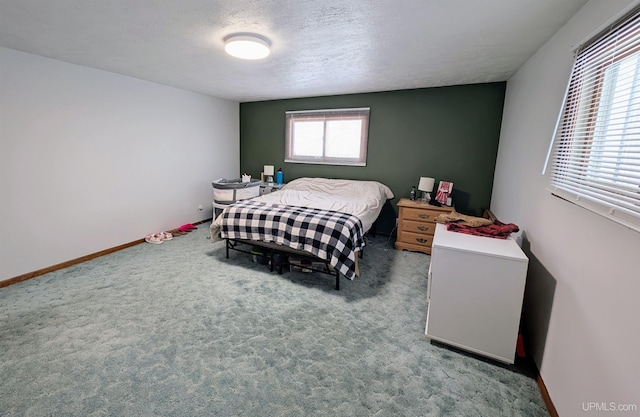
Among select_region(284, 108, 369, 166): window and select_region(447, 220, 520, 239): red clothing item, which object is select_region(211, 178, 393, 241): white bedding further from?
select_region(447, 220, 520, 239): red clothing item

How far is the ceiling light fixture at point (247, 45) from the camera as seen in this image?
7.17 feet

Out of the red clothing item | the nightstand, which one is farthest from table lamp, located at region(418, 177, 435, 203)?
the nightstand

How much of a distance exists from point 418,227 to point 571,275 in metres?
2.32

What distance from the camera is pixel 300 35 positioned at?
7.10 feet

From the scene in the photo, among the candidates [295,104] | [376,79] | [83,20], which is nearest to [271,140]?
[295,104]

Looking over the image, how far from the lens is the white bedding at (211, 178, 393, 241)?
3379 mm

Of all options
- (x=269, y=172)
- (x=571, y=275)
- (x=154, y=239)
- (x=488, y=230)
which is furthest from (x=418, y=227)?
(x=154, y=239)

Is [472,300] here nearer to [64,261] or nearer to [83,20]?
[83,20]

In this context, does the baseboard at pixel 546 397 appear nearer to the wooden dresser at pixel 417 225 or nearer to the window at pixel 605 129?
the window at pixel 605 129

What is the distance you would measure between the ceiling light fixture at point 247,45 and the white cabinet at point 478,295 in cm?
208

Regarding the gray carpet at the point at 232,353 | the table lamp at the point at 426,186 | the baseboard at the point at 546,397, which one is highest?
the table lamp at the point at 426,186

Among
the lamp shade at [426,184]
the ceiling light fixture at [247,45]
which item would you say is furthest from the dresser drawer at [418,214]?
the ceiling light fixture at [247,45]

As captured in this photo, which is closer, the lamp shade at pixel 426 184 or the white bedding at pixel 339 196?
the white bedding at pixel 339 196

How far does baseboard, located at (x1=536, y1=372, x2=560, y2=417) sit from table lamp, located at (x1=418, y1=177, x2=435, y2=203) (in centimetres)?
255
